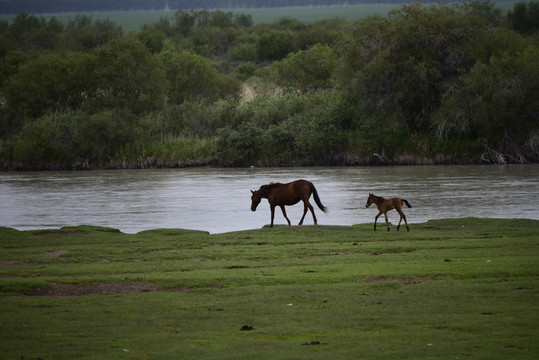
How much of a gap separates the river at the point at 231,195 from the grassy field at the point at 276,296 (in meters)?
7.12

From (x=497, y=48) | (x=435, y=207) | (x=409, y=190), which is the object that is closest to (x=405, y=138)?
(x=497, y=48)

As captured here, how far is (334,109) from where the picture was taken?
56406 mm

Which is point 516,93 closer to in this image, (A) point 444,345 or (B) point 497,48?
(B) point 497,48

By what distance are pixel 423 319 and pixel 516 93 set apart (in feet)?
135

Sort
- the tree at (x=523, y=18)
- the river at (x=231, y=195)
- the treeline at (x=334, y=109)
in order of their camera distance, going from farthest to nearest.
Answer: the tree at (x=523, y=18) < the treeline at (x=334, y=109) < the river at (x=231, y=195)

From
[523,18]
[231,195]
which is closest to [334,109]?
[231,195]

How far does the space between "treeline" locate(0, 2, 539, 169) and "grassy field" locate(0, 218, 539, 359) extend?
3246 centimetres

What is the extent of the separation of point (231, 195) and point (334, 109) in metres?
21.4

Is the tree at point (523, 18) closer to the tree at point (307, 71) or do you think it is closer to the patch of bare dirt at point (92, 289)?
the tree at point (307, 71)

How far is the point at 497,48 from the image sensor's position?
52.0 meters

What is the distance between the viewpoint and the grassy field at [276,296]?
928cm

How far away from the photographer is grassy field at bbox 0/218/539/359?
365 inches

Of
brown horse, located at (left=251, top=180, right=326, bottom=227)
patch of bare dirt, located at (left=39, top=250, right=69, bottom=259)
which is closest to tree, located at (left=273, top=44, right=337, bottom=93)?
brown horse, located at (left=251, top=180, right=326, bottom=227)

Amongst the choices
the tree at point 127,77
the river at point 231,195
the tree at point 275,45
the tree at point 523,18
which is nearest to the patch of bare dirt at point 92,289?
the river at point 231,195
